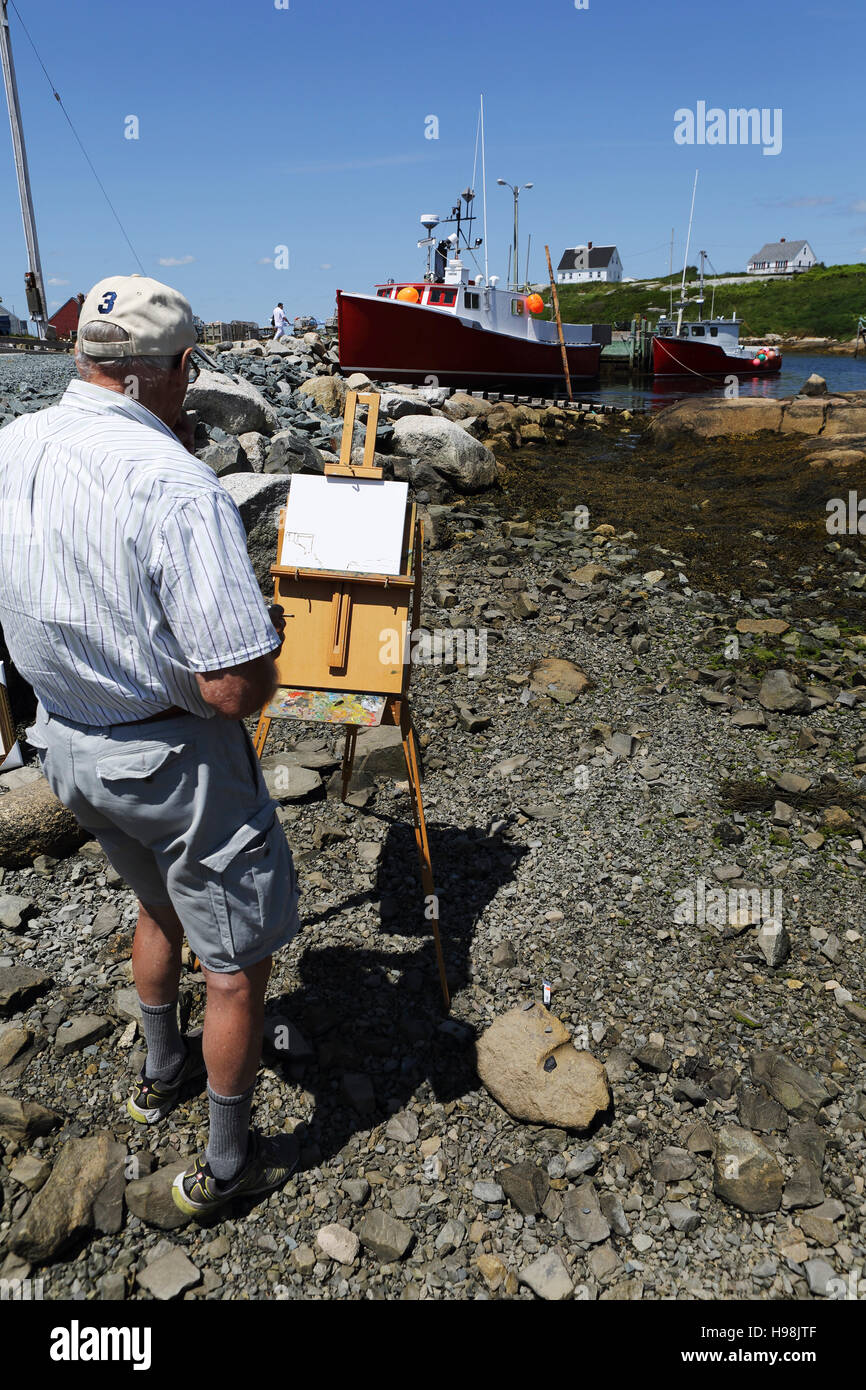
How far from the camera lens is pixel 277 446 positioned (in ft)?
32.0

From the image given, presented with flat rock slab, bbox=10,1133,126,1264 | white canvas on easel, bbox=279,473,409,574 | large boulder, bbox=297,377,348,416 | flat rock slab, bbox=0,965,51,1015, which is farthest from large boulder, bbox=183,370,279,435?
flat rock slab, bbox=10,1133,126,1264

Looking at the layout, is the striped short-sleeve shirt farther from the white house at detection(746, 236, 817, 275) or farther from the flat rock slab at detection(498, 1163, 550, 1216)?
the white house at detection(746, 236, 817, 275)

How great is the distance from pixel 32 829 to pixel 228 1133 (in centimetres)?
227

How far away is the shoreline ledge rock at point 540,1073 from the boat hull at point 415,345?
23.7m

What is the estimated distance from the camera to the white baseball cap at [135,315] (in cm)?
197

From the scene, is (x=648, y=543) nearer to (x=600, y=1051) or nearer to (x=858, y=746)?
(x=858, y=746)

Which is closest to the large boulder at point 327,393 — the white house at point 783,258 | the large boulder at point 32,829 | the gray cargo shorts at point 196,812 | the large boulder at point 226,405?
the large boulder at point 226,405

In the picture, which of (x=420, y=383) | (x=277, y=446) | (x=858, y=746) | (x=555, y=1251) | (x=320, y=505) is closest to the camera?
(x=555, y=1251)

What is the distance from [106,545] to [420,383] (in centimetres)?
2489

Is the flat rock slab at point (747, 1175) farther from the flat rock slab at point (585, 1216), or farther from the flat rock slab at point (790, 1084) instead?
the flat rock slab at point (585, 1216)

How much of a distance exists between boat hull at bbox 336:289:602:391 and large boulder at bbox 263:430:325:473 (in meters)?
15.7

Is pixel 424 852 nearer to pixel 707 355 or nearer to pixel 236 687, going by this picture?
pixel 236 687

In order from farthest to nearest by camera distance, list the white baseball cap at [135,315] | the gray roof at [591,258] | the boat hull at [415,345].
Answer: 1. the gray roof at [591,258]
2. the boat hull at [415,345]
3. the white baseball cap at [135,315]
